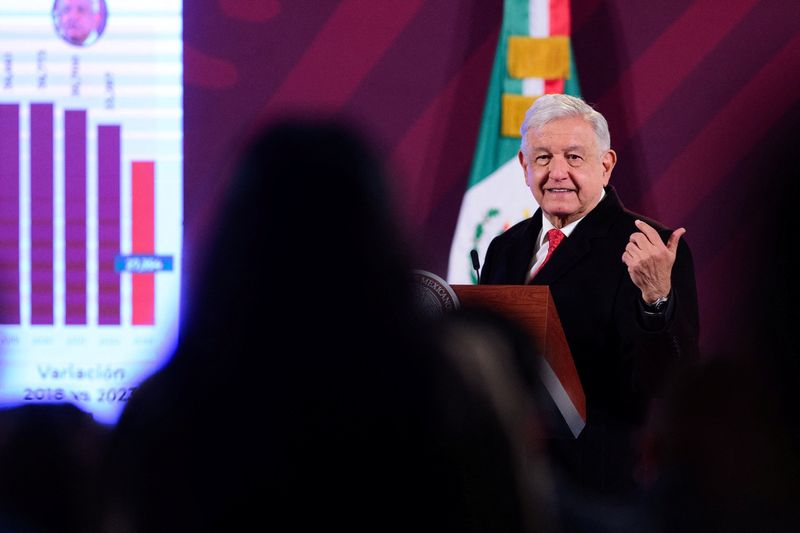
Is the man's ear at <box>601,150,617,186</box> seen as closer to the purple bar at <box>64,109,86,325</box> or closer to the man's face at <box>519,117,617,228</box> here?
the man's face at <box>519,117,617,228</box>

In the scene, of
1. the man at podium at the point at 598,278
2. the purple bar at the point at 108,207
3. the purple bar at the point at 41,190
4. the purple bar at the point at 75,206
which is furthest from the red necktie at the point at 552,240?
the purple bar at the point at 41,190

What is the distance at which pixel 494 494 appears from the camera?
907mm

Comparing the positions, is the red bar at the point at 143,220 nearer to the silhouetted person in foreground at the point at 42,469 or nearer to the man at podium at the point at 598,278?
the man at podium at the point at 598,278

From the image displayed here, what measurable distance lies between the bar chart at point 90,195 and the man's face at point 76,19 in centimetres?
4

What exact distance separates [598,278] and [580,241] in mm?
120

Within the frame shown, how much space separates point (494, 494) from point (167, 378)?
31cm

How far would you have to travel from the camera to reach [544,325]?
5.96 feet

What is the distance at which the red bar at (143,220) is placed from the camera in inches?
167

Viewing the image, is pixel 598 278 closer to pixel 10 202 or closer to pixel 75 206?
pixel 75 206

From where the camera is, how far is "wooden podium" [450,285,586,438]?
179 cm

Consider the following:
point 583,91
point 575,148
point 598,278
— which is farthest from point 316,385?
point 583,91

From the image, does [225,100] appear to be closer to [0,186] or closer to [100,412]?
[0,186]

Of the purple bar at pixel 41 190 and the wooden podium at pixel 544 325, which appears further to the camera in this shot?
the purple bar at pixel 41 190

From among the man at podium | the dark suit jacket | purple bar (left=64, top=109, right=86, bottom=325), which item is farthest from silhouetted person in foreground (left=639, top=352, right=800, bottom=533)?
purple bar (left=64, top=109, right=86, bottom=325)
